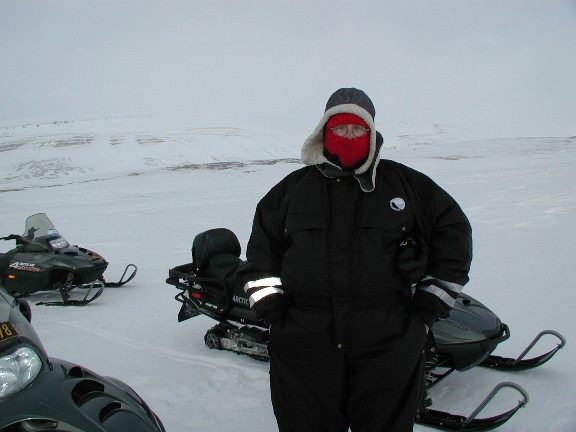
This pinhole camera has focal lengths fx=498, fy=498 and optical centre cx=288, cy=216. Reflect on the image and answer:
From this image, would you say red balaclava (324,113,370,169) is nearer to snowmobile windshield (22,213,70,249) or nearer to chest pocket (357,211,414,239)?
chest pocket (357,211,414,239)

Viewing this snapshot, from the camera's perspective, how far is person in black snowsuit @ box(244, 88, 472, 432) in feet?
5.81

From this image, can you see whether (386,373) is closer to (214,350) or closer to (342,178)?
(342,178)

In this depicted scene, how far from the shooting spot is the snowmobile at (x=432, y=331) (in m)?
2.54

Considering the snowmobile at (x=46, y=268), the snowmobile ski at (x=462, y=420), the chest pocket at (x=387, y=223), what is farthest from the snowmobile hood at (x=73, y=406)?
the snowmobile at (x=46, y=268)

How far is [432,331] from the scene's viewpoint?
2662 millimetres

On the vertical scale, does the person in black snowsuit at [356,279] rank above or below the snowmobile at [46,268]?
above

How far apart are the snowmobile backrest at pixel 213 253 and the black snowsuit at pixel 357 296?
1809mm

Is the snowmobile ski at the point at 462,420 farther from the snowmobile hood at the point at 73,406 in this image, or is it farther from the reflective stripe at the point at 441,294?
the snowmobile hood at the point at 73,406

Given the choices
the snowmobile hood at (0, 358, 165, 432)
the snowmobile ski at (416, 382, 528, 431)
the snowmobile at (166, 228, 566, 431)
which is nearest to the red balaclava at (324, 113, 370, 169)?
the snowmobile at (166, 228, 566, 431)

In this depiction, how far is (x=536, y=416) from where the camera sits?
254 centimetres

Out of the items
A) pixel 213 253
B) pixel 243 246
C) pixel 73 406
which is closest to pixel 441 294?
pixel 73 406

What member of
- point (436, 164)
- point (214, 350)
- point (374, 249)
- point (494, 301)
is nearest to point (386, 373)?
point (374, 249)

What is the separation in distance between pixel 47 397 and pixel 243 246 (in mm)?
5346

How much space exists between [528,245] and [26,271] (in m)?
5.65
